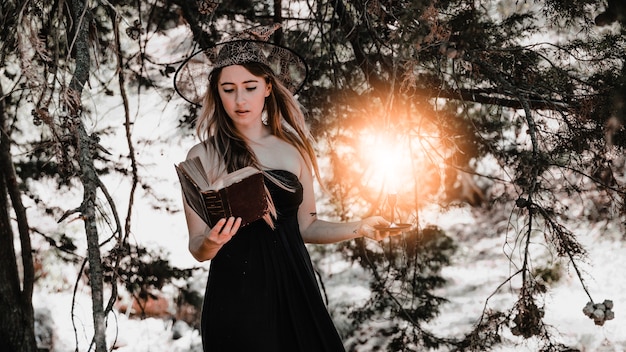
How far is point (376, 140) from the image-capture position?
411 cm

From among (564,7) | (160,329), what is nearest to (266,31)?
(564,7)

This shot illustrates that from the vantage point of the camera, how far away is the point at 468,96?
3.99m

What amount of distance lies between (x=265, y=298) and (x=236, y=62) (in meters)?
0.87

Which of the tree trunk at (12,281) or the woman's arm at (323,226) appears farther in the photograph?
the tree trunk at (12,281)

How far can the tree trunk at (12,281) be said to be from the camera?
4512 mm

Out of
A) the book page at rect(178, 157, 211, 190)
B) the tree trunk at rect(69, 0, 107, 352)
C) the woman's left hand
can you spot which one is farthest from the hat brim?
the woman's left hand

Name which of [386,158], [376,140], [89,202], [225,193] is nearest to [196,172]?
[225,193]

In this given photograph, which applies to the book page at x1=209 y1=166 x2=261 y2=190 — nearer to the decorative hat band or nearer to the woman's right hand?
the woman's right hand

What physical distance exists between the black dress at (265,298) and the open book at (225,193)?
293 millimetres

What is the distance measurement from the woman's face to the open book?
52 cm

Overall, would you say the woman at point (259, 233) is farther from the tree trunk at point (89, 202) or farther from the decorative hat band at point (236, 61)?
the tree trunk at point (89, 202)

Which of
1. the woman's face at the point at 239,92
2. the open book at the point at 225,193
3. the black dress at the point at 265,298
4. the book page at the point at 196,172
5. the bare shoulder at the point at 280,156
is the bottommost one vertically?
the black dress at the point at 265,298

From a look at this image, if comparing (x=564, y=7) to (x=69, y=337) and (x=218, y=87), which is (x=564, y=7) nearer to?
(x=218, y=87)

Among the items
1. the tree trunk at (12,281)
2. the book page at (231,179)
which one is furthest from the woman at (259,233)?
the tree trunk at (12,281)
